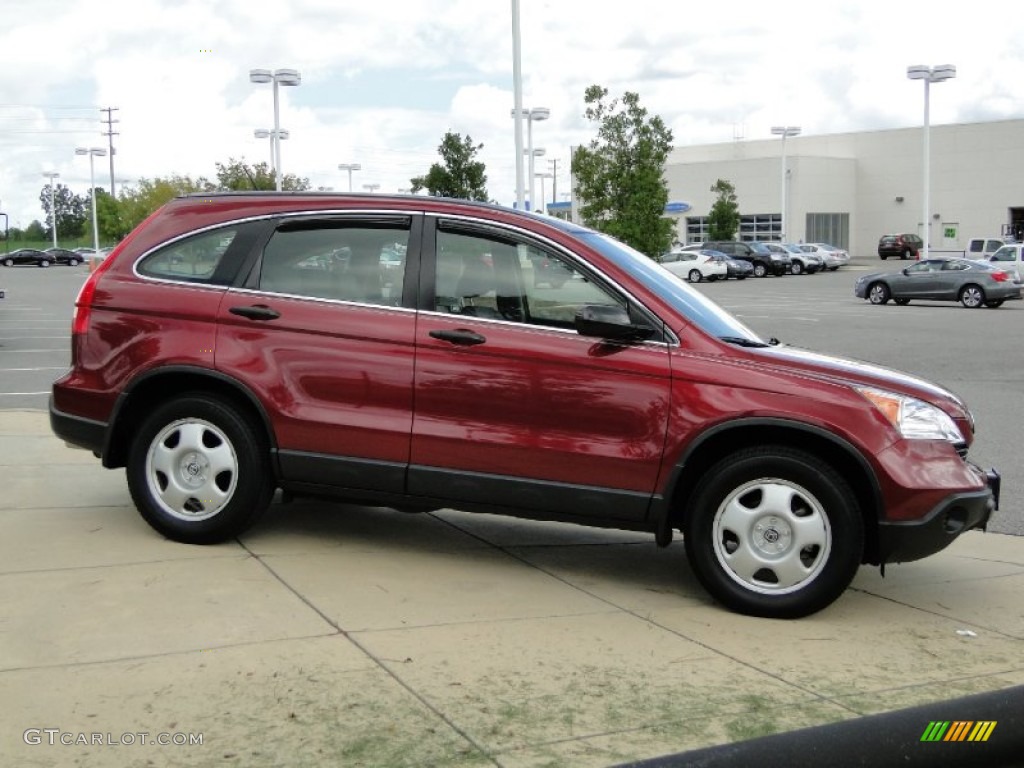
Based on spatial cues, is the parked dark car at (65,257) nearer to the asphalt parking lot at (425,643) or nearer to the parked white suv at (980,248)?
the parked white suv at (980,248)

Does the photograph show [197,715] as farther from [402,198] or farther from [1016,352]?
[1016,352]

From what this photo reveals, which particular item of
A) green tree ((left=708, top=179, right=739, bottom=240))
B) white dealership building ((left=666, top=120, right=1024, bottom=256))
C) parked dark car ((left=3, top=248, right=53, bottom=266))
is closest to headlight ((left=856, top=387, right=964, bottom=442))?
green tree ((left=708, top=179, right=739, bottom=240))

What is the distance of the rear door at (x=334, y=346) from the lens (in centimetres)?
597

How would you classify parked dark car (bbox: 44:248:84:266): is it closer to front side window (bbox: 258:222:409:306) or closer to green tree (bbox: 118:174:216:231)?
green tree (bbox: 118:174:216:231)

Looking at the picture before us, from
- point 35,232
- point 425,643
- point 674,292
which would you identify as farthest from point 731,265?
point 35,232

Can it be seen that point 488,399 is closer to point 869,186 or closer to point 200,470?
point 200,470

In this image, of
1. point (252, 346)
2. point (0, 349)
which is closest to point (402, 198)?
point (252, 346)

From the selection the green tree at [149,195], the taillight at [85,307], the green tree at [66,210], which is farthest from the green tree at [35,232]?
the taillight at [85,307]

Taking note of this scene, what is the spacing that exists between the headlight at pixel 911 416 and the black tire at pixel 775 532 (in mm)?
353

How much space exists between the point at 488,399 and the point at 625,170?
123 ft

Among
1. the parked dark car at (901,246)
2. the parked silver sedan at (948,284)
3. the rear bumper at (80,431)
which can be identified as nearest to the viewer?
the rear bumper at (80,431)

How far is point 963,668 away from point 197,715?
116 inches

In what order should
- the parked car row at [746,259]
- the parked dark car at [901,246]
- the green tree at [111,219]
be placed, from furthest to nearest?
the green tree at [111,219], the parked dark car at [901,246], the parked car row at [746,259]

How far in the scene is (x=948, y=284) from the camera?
1404 inches
